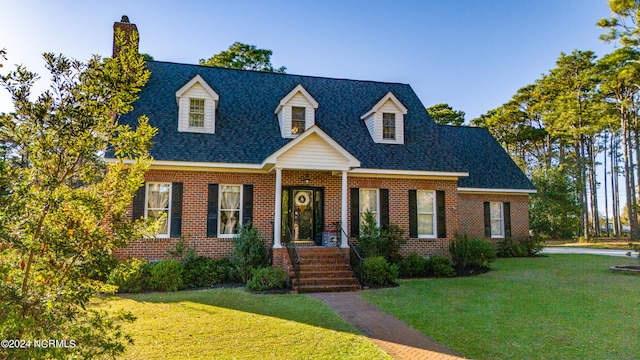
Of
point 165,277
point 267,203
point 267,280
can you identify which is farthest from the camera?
point 267,203

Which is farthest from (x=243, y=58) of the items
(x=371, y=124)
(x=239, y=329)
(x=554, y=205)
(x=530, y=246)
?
(x=554, y=205)

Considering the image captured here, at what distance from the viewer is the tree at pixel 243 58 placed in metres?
27.8

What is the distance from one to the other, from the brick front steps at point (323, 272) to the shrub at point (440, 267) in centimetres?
339

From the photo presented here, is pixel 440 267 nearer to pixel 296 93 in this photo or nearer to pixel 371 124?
pixel 371 124

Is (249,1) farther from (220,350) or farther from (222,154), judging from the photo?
(220,350)

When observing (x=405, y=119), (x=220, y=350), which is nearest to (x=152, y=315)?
(x=220, y=350)

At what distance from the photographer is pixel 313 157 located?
12914 mm

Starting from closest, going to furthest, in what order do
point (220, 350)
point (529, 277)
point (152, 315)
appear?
point (220, 350) < point (152, 315) < point (529, 277)

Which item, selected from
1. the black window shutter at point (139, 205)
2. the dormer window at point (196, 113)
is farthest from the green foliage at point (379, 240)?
the black window shutter at point (139, 205)

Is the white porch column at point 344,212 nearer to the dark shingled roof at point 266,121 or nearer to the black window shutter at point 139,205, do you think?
the dark shingled roof at point 266,121

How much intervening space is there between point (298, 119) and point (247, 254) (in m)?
6.01

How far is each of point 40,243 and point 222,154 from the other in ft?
34.7

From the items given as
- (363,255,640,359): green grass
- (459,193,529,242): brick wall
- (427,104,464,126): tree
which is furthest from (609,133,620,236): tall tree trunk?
(363,255,640,359): green grass

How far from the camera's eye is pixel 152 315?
7.96 m
